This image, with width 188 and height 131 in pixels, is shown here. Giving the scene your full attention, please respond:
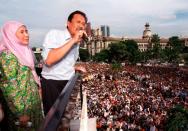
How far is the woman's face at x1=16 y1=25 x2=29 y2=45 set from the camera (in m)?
3.47

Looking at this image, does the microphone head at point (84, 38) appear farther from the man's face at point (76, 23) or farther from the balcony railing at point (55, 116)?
the balcony railing at point (55, 116)

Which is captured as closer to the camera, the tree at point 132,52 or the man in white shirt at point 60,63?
the man in white shirt at point 60,63

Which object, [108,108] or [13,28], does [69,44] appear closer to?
[13,28]

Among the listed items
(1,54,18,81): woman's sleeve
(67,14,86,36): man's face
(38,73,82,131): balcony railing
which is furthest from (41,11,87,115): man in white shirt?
(38,73,82,131): balcony railing

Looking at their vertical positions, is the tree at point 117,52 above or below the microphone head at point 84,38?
below

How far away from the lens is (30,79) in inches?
139

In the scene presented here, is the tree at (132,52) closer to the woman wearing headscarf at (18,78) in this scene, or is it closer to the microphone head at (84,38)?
the microphone head at (84,38)

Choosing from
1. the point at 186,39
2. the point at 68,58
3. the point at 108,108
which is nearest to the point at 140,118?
the point at 108,108

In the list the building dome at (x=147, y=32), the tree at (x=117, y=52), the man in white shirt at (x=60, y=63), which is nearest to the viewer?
the man in white shirt at (x=60, y=63)

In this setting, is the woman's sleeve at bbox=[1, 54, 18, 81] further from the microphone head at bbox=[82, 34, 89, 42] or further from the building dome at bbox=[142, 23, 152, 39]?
the building dome at bbox=[142, 23, 152, 39]

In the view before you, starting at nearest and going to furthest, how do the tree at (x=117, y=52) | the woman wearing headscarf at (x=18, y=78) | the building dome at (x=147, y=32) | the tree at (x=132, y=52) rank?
the woman wearing headscarf at (x=18, y=78), the tree at (x=117, y=52), the tree at (x=132, y=52), the building dome at (x=147, y=32)

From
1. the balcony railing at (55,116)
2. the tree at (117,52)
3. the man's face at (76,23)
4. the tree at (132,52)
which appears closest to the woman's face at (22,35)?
the man's face at (76,23)

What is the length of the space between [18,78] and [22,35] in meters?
0.37

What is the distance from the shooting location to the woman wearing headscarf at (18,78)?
330 centimetres
